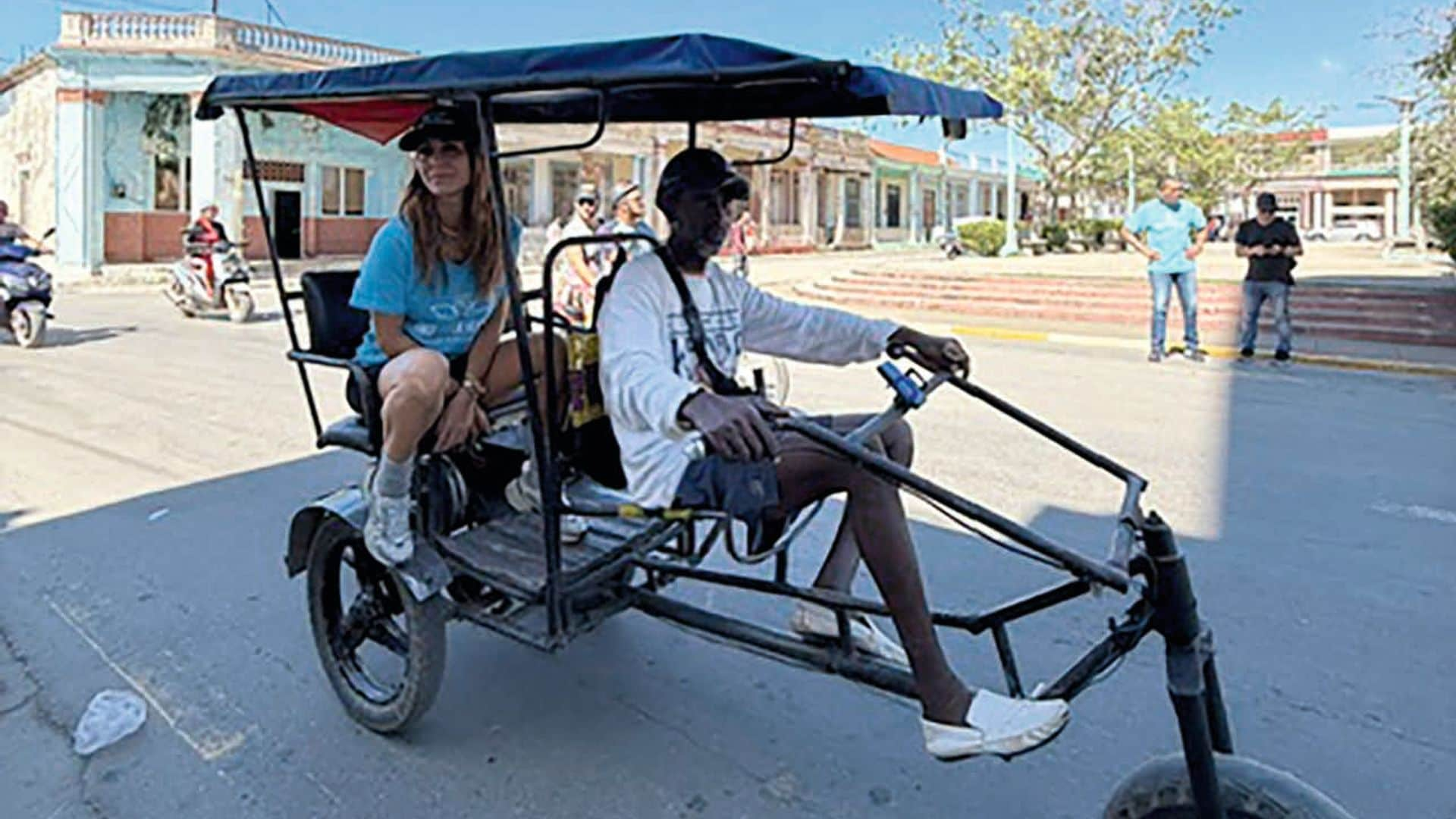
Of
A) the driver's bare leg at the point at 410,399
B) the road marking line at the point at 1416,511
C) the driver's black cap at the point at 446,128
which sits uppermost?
the driver's black cap at the point at 446,128

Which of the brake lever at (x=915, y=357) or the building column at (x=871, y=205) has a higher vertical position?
the building column at (x=871, y=205)

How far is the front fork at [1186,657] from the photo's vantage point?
6.74 feet

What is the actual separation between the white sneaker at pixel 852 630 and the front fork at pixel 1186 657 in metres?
0.77

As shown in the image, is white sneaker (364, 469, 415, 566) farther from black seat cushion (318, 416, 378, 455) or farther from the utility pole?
the utility pole

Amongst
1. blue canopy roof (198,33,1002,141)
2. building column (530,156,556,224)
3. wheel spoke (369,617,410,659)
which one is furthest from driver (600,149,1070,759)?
building column (530,156,556,224)

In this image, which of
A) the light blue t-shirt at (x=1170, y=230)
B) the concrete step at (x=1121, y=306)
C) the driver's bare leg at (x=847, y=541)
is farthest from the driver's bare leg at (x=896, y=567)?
the concrete step at (x=1121, y=306)

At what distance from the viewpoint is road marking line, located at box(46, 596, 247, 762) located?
3125 millimetres

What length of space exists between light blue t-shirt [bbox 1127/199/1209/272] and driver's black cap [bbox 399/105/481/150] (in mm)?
9641

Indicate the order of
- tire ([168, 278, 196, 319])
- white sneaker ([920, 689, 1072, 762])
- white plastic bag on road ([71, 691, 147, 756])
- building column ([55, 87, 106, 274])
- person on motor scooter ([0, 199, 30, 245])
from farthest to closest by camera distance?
building column ([55, 87, 106, 274]), tire ([168, 278, 196, 319]), person on motor scooter ([0, 199, 30, 245]), white plastic bag on road ([71, 691, 147, 756]), white sneaker ([920, 689, 1072, 762])

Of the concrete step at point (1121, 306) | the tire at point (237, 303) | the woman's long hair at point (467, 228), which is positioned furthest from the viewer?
the tire at point (237, 303)

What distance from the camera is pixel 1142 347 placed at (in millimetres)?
13031

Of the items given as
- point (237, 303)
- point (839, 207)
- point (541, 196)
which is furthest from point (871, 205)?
point (237, 303)

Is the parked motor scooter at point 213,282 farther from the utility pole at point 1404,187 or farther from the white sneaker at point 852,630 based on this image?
the utility pole at point 1404,187

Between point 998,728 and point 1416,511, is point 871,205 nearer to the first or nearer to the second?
point 1416,511
